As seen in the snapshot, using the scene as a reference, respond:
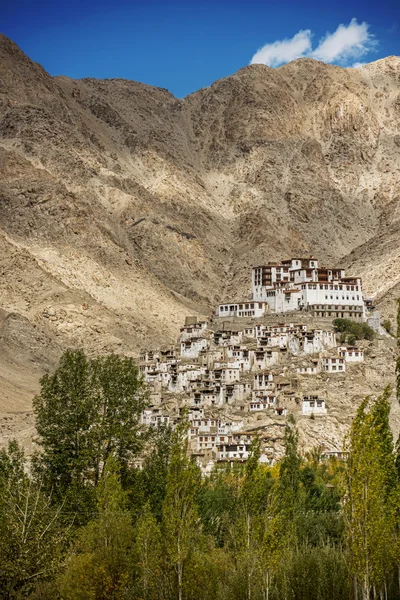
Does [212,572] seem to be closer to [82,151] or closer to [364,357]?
[364,357]

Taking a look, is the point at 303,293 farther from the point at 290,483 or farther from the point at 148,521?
the point at 148,521

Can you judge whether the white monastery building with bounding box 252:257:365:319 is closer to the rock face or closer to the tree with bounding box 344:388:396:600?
the rock face

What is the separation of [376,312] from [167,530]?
69.1 meters

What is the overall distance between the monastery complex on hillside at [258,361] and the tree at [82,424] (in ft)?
105

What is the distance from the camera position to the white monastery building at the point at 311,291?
3959 inches

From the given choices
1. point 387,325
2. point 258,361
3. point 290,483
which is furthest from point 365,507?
point 387,325

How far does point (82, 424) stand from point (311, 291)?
193ft

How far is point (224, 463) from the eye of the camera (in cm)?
7656

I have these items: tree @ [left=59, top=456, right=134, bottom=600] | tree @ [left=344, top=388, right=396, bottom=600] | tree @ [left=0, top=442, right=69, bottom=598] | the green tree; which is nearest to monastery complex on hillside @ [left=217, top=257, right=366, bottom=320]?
tree @ [left=59, top=456, right=134, bottom=600]

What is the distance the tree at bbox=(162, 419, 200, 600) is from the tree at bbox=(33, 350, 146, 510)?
6.84 meters

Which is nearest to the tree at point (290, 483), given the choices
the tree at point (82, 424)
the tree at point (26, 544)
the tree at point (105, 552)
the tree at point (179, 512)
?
the tree at point (82, 424)

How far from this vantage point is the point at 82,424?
4406 cm

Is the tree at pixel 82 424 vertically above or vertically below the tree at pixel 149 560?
above

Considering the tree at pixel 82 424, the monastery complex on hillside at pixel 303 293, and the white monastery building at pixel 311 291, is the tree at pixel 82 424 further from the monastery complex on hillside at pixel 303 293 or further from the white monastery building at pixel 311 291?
the white monastery building at pixel 311 291
